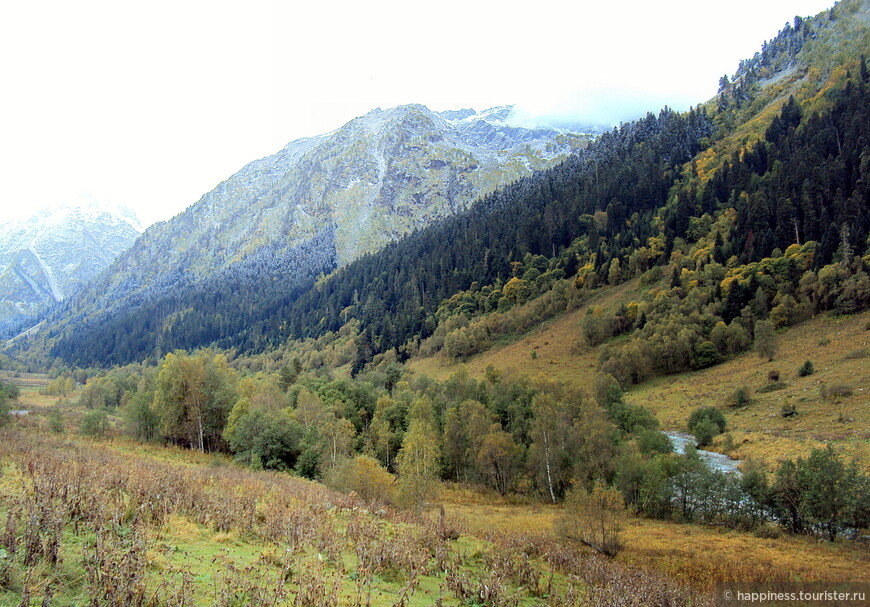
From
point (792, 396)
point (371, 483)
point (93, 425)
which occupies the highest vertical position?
point (93, 425)

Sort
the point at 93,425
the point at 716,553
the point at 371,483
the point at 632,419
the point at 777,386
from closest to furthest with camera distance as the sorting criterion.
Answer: the point at 716,553
the point at 371,483
the point at 93,425
the point at 632,419
the point at 777,386

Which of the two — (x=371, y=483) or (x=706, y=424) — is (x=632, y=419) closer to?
(x=706, y=424)

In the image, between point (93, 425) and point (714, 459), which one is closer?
point (93, 425)

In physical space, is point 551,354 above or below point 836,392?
above

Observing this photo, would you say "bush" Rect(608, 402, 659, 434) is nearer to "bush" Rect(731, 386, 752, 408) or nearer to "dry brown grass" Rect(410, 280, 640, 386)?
"bush" Rect(731, 386, 752, 408)

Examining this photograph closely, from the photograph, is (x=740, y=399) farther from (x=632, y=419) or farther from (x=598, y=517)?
(x=598, y=517)

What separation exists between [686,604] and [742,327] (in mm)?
80451

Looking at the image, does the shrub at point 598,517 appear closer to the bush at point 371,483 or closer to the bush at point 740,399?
the bush at point 371,483

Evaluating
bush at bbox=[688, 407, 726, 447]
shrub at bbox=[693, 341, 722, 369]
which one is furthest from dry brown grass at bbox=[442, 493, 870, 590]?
shrub at bbox=[693, 341, 722, 369]

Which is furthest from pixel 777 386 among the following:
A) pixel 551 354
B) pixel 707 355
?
pixel 551 354

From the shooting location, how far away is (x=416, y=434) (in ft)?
131

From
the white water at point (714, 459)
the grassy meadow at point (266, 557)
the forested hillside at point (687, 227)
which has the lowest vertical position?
the white water at point (714, 459)

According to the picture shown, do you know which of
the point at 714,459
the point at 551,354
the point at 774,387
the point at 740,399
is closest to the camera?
the point at 714,459

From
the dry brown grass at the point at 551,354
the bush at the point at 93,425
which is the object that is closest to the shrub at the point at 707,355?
the dry brown grass at the point at 551,354
